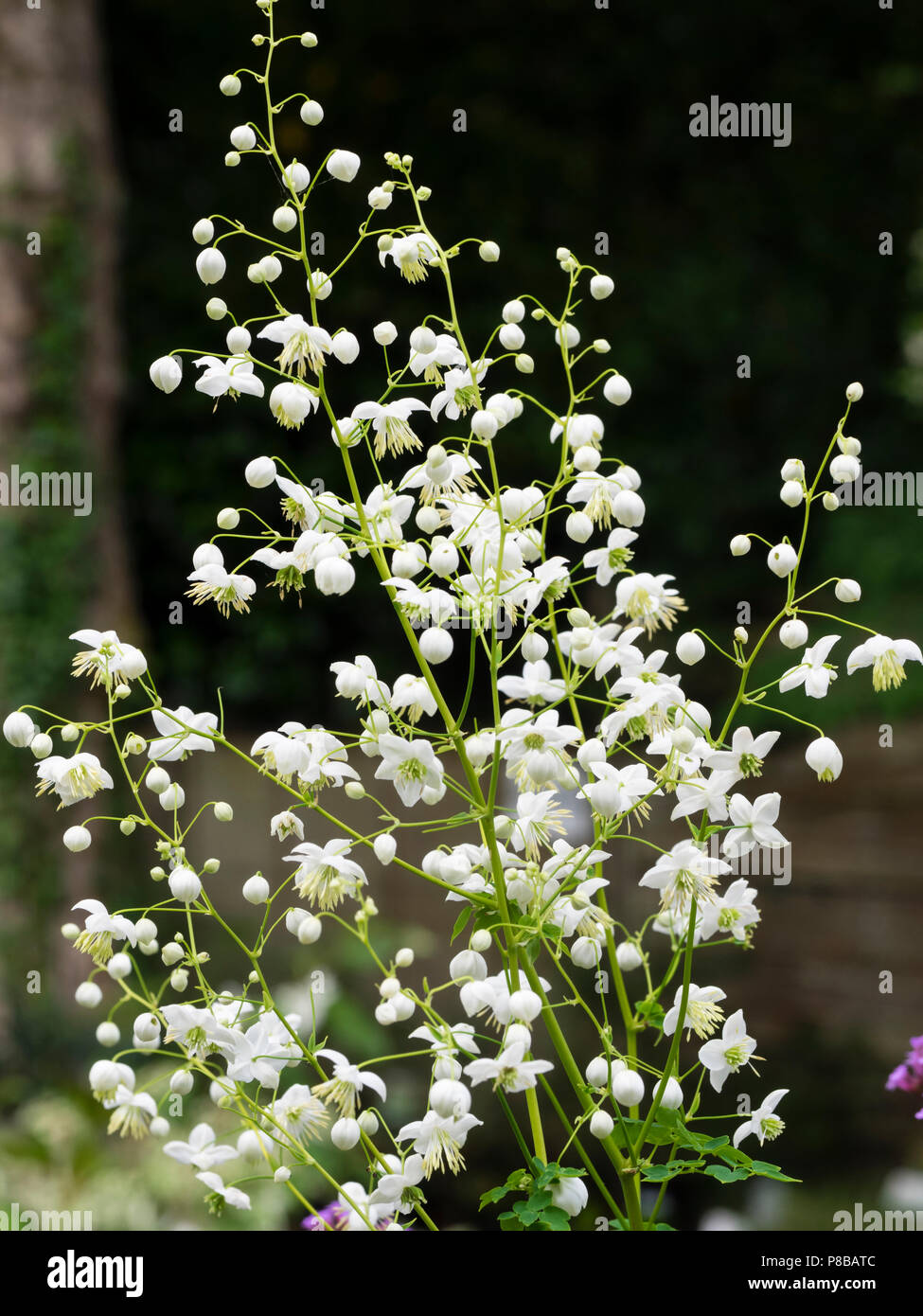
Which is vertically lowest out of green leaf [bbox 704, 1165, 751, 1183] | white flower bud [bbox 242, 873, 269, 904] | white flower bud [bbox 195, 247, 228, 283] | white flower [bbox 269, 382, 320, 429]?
green leaf [bbox 704, 1165, 751, 1183]

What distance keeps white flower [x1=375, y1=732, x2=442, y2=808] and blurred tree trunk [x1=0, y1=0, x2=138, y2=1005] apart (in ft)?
10.7

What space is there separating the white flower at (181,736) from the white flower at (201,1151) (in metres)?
0.33

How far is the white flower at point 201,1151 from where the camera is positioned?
108 centimetres

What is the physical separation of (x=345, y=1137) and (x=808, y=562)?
4685mm

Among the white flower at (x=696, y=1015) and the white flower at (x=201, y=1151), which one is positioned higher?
the white flower at (x=696, y=1015)

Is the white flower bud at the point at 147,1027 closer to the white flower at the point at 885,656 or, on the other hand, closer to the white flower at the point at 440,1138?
the white flower at the point at 440,1138

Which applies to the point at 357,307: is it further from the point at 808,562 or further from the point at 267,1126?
the point at 267,1126

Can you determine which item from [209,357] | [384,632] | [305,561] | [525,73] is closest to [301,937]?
[305,561]

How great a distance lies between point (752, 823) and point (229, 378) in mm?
596

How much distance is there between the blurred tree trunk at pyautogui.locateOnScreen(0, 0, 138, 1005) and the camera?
4008mm

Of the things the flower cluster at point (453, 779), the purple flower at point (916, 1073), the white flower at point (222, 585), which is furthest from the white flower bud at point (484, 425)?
the purple flower at point (916, 1073)

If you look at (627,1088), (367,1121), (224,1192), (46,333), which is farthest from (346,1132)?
(46,333)

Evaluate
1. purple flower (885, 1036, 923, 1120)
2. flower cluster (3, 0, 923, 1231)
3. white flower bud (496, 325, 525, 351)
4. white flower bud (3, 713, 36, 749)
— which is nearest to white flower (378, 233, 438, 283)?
flower cluster (3, 0, 923, 1231)

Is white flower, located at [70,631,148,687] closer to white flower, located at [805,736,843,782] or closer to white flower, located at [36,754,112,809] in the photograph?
white flower, located at [36,754,112,809]
